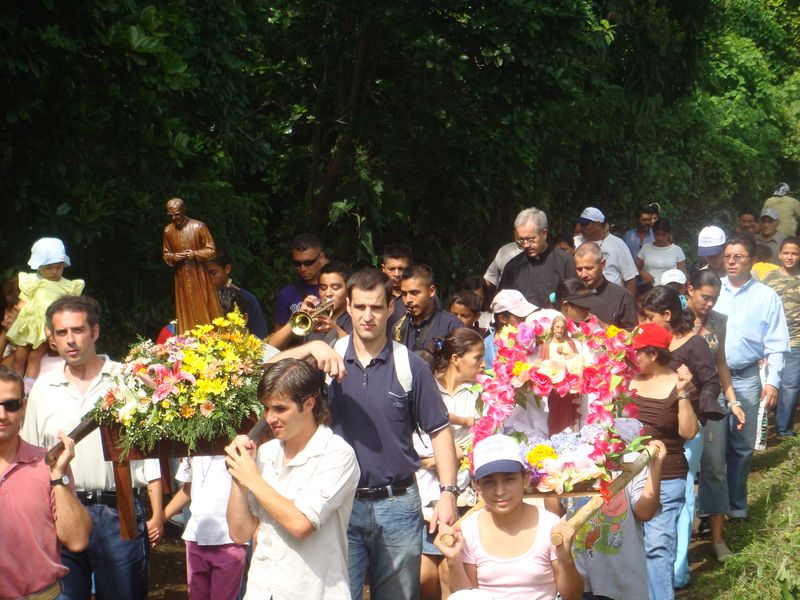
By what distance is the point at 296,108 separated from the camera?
43.3 feet

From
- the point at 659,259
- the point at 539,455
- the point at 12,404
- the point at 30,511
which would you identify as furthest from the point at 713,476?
the point at 12,404

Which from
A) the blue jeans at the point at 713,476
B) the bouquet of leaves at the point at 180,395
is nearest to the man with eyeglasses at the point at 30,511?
the bouquet of leaves at the point at 180,395

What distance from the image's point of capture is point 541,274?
10953 mm

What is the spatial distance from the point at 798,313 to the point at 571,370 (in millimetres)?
7449

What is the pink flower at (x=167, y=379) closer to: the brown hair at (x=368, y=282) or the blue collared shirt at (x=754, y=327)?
the brown hair at (x=368, y=282)

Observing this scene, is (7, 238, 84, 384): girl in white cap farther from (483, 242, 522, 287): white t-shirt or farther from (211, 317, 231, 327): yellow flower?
(483, 242, 522, 287): white t-shirt

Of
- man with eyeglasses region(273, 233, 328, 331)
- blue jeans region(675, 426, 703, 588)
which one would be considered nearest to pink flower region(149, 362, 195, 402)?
man with eyeglasses region(273, 233, 328, 331)

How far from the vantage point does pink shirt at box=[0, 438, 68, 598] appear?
559 centimetres

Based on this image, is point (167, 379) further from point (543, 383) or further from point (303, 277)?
point (303, 277)

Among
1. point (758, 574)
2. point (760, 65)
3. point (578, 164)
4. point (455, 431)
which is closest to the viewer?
point (455, 431)

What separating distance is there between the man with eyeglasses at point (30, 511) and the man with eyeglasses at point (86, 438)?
2.44 ft

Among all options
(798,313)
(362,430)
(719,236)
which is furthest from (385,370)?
(798,313)

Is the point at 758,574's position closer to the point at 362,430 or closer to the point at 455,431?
the point at 455,431

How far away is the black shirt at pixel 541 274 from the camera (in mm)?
10891
